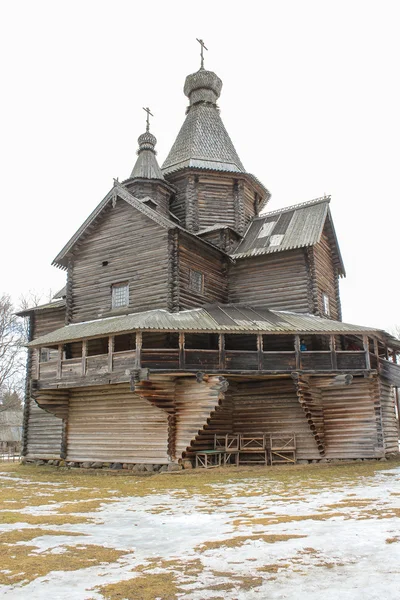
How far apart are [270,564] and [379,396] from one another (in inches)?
586

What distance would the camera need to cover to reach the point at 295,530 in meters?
8.26

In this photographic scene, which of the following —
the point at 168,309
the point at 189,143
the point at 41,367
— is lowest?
the point at 41,367

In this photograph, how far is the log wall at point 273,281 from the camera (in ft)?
76.7

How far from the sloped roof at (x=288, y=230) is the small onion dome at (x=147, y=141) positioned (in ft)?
22.7

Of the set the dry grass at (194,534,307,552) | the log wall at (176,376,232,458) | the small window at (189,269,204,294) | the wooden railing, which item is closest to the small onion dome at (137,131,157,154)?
the small window at (189,269,204,294)

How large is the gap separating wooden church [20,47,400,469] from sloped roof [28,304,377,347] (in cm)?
8

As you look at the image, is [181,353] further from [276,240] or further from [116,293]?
[276,240]

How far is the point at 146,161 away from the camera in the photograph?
2792 cm

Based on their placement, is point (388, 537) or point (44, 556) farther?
point (388, 537)

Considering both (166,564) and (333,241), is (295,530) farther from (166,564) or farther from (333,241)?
(333,241)

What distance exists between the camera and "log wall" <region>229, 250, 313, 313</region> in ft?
76.7

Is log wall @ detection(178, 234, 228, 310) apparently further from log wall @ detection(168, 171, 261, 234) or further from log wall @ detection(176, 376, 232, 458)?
log wall @ detection(176, 376, 232, 458)

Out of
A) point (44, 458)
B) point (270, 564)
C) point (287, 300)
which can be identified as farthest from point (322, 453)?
point (270, 564)

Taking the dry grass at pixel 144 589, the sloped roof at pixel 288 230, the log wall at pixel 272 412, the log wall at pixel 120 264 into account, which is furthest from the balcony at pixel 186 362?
the dry grass at pixel 144 589
